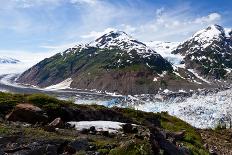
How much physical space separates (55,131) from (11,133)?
11.5 feet

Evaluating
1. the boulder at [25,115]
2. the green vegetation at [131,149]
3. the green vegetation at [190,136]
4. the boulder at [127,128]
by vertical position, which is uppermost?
the boulder at [25,115]

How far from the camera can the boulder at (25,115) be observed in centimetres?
2548

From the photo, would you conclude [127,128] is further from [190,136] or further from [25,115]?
[190,136]

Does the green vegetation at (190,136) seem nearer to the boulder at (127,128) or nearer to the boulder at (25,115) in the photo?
the boulder at (127,128)

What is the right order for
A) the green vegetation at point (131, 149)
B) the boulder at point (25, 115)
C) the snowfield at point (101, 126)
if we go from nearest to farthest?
the green vegetation at point (131, 149)
the boulder at point (25, 115)
the snowfield at point (101, 126)

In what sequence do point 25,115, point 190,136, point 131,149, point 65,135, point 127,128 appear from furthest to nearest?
point 190,136, point 127,128, point 25,115, point 65,135, point 131,149

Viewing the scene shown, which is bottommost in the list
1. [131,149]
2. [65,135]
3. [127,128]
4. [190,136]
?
[190,136]

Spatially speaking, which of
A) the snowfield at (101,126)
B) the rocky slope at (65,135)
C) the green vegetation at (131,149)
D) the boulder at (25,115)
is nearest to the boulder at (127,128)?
the rocky slope at (65,135)

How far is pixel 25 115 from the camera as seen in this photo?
25.6 m

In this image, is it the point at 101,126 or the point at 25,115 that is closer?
the point at 25,115

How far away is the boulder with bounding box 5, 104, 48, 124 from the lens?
25484 mm

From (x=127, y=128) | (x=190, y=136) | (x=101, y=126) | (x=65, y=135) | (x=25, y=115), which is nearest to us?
(x=65, y=135)

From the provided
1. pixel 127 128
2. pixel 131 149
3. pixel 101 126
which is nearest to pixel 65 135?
pixel 131 149

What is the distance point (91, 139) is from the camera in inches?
851
